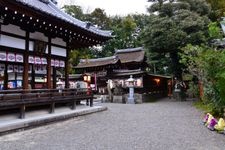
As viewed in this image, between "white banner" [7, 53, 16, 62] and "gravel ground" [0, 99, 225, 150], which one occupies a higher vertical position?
"white banner" [7, 53, 16, 62]

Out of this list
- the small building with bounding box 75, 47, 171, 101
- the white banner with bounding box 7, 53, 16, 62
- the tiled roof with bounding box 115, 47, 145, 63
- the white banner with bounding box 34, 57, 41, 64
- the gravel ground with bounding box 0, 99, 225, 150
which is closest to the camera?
the gravel ground with bounding box 0, 99, 225, 150

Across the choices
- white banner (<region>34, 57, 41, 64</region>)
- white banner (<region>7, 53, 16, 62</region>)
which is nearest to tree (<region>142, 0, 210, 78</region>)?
white banner (<region>34, 57, 41, 64</region>)

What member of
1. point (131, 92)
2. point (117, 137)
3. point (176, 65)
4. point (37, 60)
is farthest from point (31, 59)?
point (176, 65)

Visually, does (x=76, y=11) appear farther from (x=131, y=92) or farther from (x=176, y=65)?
(x=131, y=92)

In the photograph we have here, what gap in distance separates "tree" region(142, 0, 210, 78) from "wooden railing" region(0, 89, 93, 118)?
9840mm

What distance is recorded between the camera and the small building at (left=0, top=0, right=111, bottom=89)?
12148 millimetres

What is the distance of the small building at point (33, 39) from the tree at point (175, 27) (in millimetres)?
7586

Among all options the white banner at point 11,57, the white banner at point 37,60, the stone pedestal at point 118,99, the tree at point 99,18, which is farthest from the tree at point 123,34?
the white banner at point 11,57

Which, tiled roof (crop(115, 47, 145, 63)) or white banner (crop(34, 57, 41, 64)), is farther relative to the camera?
tiled roof (crop(115, 47, 145, 63))

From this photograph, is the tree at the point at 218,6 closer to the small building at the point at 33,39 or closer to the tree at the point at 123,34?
the small building at the point at 33,39

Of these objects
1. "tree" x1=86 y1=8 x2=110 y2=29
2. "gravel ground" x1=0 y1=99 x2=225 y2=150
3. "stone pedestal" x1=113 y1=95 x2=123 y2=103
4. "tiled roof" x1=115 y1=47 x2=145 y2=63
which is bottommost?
"gravel ground" x1=0 y1=99 x2=225 y2=150

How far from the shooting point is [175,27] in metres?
24.5

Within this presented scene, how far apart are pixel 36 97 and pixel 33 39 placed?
2.82 meters

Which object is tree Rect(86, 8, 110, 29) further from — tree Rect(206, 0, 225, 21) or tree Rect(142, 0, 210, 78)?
tree Rect(142, 0, 210, 78)
